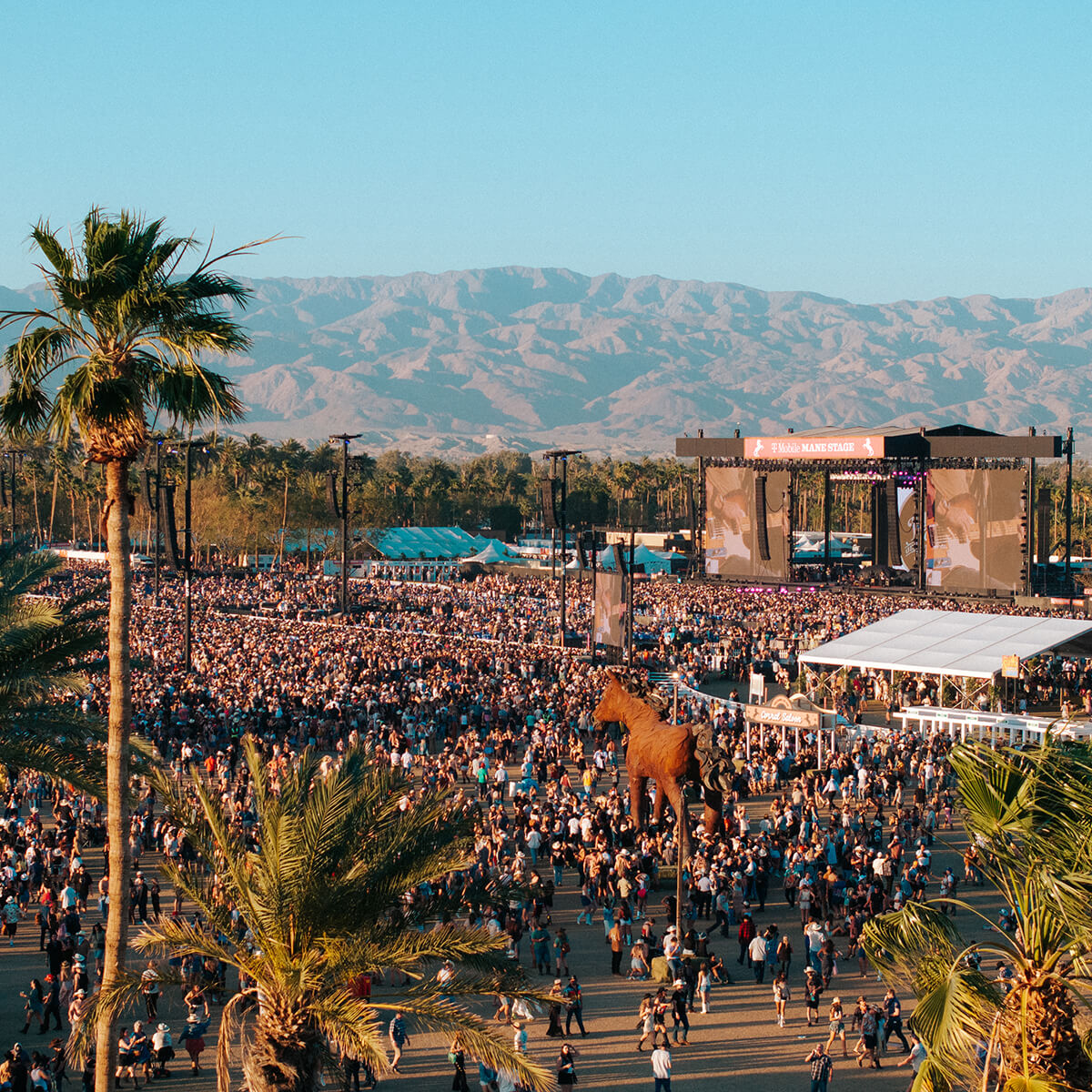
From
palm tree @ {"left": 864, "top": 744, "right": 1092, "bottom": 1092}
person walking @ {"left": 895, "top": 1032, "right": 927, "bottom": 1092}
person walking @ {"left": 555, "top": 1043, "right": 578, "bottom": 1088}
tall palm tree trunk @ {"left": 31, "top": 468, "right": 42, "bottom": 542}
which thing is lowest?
person walking @ {"left": 895, "top": 1032, "right": 927, "bottom": 1092}

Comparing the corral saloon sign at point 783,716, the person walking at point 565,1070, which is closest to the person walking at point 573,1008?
the person walking at point 565,1070

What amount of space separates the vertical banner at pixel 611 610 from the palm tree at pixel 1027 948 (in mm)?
33954

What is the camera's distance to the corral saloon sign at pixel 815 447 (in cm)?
6538

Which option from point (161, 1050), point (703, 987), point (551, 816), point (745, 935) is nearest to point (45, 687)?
point (161, 1050)

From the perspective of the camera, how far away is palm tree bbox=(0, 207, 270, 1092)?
1186cm

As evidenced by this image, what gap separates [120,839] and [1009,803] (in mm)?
8193

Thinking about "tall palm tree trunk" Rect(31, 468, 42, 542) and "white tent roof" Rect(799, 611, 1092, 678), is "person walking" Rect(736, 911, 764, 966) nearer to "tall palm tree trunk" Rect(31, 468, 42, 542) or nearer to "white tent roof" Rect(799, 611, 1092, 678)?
"white tent roof" Rect(799, 611, 1092, 678)

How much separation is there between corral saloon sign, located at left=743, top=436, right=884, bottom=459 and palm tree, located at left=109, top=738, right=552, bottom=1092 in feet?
183

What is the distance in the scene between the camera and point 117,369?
12.1 metres

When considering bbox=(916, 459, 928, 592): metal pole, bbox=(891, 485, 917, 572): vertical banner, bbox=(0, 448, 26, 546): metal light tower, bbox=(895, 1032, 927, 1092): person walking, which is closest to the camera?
bbox=(895, 1032, 927, 1092): person walking

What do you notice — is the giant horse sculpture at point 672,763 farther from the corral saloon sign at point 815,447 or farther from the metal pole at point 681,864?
the corral saloon sign at point 815,447

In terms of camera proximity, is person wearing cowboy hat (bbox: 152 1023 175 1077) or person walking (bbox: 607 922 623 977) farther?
person walking (bbox: 607 922 623 977)

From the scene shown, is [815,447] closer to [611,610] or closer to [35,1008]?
[611,610]

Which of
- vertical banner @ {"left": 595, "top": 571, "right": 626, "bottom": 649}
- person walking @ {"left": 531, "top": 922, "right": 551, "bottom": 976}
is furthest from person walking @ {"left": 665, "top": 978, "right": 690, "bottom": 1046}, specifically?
vertical banner @ {"left": 595, "top": 571, "right": 626, "bottom": 649}
